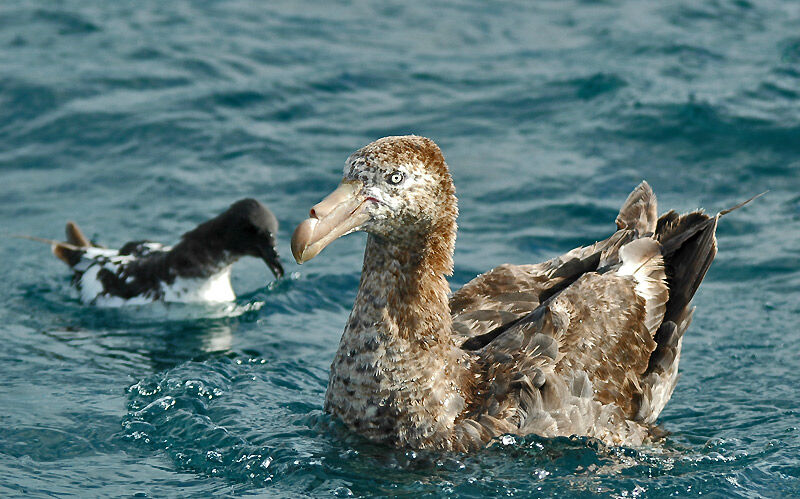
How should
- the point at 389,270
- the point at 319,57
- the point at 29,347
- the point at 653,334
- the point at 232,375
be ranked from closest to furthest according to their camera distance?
the point at 389,270 < the point at 653,334 < the point at 232,375 < the point at 29,347 < the point at 319,57

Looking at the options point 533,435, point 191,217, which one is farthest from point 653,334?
point 191,217

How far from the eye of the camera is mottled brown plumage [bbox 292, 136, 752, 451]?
20.2 feet

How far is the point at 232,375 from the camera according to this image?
27.1 ft

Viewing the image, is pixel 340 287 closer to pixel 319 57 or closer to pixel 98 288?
pixel 98 288

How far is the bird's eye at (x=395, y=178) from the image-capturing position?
20.0ft

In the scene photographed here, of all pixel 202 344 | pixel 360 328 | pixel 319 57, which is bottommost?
pixel 202 344

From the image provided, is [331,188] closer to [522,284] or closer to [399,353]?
[522,284]

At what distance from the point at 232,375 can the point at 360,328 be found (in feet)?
6.87

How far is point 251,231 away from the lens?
33.8 feet

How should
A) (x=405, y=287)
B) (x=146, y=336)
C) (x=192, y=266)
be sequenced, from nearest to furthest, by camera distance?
(x=405, y=287), (x=146, y=336), (x=192, y=266)

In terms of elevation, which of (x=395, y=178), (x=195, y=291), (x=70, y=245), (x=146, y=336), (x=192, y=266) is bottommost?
(x=146, y=336)

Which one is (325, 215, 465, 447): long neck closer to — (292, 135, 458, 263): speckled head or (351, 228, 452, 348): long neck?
(351, 228, 452, 348): long neck

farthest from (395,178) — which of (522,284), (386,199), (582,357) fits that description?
(522,284)

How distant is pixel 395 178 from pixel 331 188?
637 centimetres
